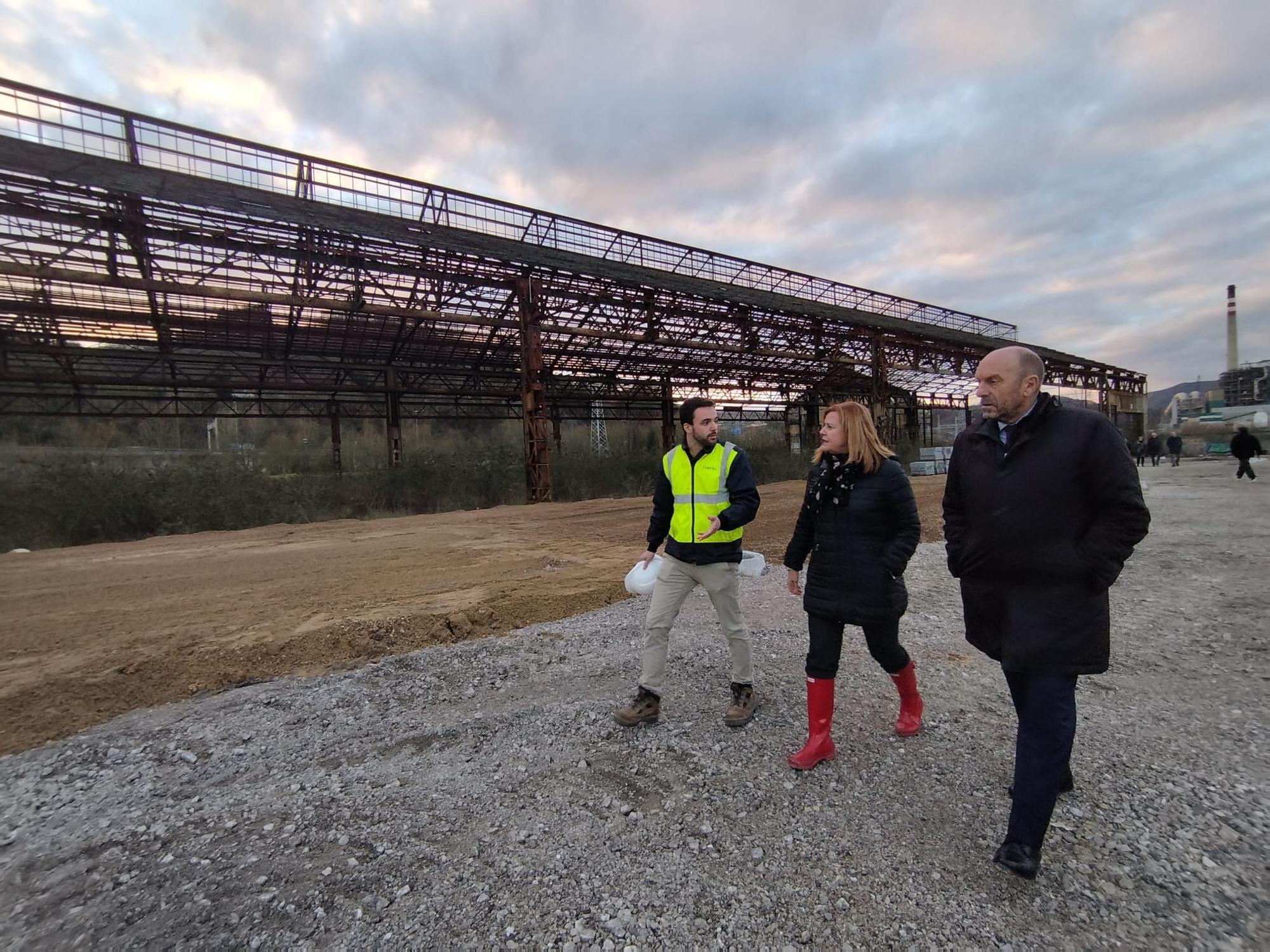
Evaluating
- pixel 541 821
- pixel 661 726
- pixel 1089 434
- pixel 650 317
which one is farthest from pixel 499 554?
pixel 650 317

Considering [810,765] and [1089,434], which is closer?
[1089,434]

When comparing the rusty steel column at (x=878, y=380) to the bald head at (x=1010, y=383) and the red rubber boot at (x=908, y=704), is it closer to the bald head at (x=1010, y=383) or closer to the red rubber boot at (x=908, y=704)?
the red rubber boot at (x=908, y=704)

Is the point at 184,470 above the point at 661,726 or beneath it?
above

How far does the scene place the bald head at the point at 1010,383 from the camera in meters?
2.17

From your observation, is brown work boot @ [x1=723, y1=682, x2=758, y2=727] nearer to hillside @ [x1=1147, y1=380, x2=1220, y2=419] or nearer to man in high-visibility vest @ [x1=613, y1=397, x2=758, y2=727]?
man in high-visibility vest @ [x1=613, y1=397, x2=758, y2=727]

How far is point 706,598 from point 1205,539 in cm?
833

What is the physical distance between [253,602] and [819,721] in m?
6.35

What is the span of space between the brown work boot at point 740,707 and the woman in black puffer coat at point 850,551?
408 millimetres

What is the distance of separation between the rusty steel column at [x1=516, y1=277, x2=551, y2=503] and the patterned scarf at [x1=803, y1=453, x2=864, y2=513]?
14.2 metres

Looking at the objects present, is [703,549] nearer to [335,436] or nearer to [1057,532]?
[1057,532]

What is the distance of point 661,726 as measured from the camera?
11.3ft

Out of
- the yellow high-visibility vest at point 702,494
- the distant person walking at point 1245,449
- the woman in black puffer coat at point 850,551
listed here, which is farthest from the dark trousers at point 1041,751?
the distant person walking at point 1245,449

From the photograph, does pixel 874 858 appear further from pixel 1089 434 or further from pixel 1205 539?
pixel 1205 539

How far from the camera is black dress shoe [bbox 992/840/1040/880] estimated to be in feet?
6.88
